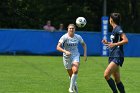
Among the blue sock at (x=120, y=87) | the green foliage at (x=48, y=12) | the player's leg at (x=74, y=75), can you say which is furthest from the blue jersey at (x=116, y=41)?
the green foliage at (x=48, y=12)

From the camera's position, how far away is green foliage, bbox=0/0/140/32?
39875 mm

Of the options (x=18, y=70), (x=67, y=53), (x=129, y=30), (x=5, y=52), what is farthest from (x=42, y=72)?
(x=129, y=30)

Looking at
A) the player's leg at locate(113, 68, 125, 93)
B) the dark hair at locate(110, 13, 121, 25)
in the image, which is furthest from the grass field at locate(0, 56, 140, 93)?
the dark hair at locate(110, 13, 121, 25)

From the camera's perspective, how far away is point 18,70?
19078 millimetres

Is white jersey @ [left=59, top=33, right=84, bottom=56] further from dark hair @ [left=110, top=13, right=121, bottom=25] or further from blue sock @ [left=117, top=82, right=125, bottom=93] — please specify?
blue sock @ [left=117, top=82, right=125, bottom=93]

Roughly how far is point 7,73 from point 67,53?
5.70m

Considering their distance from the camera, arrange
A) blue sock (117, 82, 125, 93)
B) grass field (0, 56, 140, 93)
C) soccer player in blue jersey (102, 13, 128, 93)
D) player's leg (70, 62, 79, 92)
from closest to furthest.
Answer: soccer player in blue jersey (102, 13, 128, 93) < blue sock (117, 82, 125, 93) < player's leg (70, 62, 79, 92) < grass field (0, 56, 140, 93)

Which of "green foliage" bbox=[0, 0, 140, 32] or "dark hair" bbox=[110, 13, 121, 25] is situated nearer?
"dark hair" bbox=[110, 13, 121, 25]

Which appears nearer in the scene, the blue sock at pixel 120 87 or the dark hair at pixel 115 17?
the dark hair at pixel 115 17

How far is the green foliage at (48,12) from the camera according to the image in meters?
39.9

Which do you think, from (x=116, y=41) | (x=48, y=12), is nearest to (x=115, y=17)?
(x=116, y=41)

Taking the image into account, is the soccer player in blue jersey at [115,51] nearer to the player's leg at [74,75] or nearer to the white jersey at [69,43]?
the player's leg at [74,75]

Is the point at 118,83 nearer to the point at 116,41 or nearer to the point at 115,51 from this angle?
the point at 115,51

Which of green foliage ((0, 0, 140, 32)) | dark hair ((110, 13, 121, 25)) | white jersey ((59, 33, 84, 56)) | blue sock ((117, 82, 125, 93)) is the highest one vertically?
dark hair ((110, 13, 121, 25))
